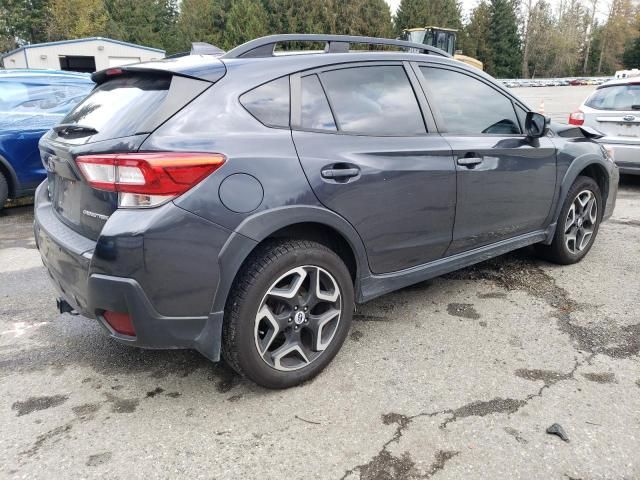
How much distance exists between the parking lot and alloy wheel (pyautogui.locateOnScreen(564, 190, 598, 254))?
68cm

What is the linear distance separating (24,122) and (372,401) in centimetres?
571

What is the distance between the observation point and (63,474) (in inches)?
83.6

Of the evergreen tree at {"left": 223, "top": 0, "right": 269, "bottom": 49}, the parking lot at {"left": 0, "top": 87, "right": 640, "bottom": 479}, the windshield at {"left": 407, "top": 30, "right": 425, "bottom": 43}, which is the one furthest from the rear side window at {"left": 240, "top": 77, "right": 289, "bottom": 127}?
the evergreen tree at {"left": 223, "top": 0, "right": 269, "bottom": 49}

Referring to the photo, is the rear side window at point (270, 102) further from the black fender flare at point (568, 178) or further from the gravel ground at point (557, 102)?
the gravel ground at point (557, 102)

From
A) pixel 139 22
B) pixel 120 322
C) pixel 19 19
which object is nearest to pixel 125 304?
pixel 120 322

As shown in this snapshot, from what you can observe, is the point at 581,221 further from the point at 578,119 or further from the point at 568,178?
the point at 578,119

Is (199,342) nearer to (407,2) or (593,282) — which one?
(593,282)

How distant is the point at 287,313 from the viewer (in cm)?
264

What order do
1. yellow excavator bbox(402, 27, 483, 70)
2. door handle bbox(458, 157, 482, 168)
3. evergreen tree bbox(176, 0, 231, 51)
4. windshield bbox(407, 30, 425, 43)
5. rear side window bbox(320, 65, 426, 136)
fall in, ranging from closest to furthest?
rear side window bbox(320, 65, 426, 136), door handle bbox(458, 157, 482, 168), yellow excavator bbox(402, 27, 483, 70), windshield bbox(407, 30, 425, 43), evergreen tree bbox(176, 0, 231, 51)

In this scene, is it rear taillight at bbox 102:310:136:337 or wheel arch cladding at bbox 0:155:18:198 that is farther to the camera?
wheel arch cladding at bbox 0:155:18:198

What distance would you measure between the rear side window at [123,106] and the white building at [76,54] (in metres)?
27.0

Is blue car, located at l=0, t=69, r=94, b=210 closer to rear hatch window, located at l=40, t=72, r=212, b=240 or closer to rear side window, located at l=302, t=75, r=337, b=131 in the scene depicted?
rear hatch window, located at l=40, t=72, r=212, b=240

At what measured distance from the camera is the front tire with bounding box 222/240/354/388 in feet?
8.11

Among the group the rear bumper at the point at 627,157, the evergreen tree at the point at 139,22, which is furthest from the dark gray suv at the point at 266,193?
the evergreen tree at the point at 139,22
